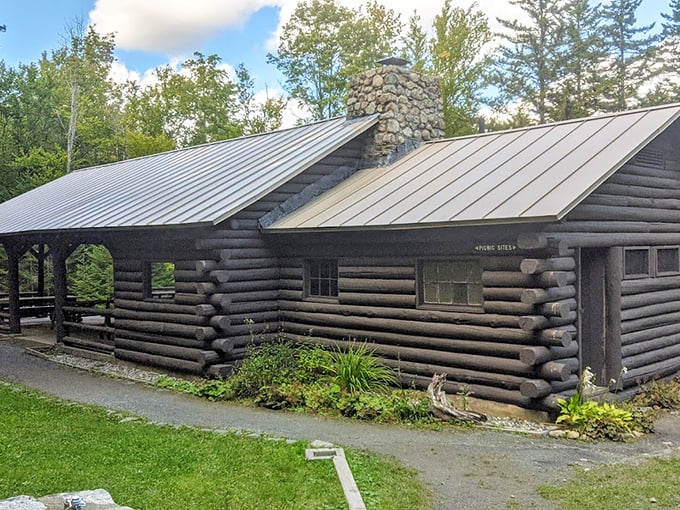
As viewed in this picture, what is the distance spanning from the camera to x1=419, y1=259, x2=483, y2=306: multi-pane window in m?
11.0

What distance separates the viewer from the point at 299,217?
13.2 meters

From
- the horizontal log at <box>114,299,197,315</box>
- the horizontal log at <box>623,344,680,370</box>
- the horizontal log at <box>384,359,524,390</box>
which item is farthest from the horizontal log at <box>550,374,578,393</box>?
the horizontal log at <box>114,299,197,315</box>

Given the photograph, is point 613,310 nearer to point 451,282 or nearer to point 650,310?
point 650,310

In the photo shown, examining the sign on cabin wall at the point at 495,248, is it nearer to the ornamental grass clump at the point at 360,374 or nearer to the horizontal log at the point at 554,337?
the horizontal log at the point at 554,337

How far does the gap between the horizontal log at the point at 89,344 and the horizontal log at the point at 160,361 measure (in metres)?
0.65

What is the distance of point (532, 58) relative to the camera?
38.1 meters

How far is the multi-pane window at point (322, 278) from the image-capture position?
13434 mm

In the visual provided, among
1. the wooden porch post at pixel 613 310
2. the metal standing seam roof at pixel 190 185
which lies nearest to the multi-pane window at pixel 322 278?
the metal standing seam roof at pixel 190 185

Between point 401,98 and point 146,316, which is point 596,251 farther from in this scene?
point 146,316

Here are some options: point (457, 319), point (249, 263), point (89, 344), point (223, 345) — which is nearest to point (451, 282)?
point (457, 319)

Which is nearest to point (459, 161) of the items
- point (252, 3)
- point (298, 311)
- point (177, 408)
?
point (298, 311)

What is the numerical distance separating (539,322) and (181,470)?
17.1 feet

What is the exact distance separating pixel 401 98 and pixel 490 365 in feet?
23.5

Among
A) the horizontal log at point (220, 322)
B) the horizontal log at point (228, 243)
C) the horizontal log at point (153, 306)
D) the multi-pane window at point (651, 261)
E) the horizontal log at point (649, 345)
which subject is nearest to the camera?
the horizontal log at point (649, 345)
